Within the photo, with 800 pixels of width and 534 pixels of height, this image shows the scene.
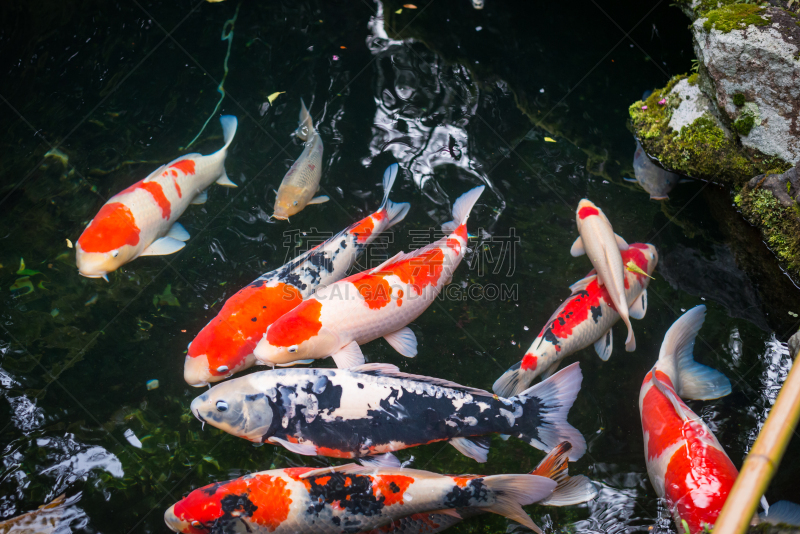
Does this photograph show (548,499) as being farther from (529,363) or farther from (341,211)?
(341,211)

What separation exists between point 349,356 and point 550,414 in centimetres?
155

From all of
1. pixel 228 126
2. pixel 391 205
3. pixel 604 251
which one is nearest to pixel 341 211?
pixel 391 205

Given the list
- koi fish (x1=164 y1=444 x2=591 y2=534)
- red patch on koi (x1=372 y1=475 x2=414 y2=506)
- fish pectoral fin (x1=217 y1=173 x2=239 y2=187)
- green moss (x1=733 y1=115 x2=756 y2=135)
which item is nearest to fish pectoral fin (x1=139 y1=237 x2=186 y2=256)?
fish pectoral fin (x1=217 y1=173 x2=239 y2=187)

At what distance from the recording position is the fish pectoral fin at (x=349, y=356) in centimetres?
378

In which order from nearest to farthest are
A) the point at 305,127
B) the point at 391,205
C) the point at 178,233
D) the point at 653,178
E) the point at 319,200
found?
1. the point at 391,205
2. the point at 178,233
3. the point at 319,200
4. the point at 653,178
5. the point at 305,127

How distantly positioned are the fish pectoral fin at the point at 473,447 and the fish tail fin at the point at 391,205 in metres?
2.15

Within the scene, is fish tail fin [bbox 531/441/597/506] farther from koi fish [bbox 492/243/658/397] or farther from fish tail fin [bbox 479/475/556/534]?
koi fish [bbox 492/243/658/397]

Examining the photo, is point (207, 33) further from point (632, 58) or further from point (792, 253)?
point (792, 253)

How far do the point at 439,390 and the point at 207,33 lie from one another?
5933 mm

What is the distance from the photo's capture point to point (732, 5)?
4.92m

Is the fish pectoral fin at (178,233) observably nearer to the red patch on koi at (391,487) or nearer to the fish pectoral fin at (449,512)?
the red patch on koi at (391,487)

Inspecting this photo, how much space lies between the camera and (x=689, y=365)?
12.7 ft

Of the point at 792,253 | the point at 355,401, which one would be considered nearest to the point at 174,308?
the point at 355,401

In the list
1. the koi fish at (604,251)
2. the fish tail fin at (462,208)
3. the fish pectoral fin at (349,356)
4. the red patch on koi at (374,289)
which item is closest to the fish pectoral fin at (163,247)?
the red patch on koi at (374,289)
